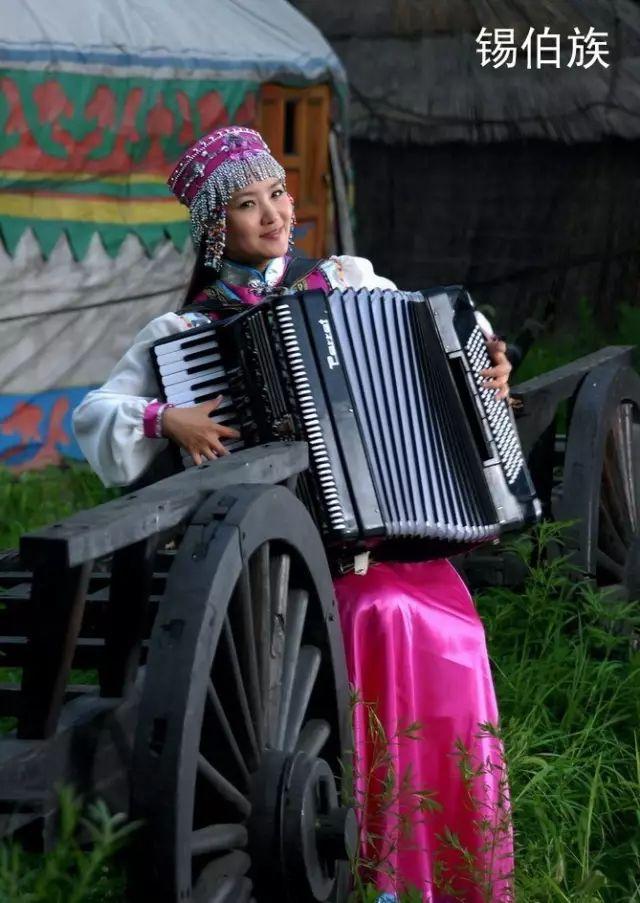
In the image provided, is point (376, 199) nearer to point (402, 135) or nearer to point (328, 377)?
point (402, 135)

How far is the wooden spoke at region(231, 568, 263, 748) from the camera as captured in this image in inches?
100

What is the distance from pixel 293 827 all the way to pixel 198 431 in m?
0.85

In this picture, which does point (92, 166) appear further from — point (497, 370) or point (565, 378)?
point (497, 370)

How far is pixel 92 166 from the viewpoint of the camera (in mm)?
7492

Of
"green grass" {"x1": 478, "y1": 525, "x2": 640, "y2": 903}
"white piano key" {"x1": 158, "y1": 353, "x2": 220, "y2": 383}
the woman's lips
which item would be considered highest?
the woman's lips

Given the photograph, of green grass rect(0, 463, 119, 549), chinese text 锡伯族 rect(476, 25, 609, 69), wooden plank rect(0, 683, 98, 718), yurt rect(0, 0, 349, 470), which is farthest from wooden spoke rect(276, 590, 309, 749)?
chinese text 锡伯族 rect(476, 25, 609, 69)

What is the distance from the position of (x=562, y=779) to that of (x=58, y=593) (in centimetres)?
192

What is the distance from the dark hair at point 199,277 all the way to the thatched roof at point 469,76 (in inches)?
255

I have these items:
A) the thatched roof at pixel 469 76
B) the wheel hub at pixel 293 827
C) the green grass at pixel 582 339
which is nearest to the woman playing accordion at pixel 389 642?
the wheel hub at pixel 293 827

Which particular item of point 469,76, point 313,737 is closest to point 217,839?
point 313,737

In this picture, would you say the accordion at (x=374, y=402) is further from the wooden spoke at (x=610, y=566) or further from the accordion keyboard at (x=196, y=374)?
the wooden spoke at (x=610, y=566)

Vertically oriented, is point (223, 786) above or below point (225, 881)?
above

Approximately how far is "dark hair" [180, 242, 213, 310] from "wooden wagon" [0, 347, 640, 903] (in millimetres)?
638

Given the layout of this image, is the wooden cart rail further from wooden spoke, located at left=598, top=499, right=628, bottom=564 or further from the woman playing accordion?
wooden spoke, located at left=598, top=499, right=628, bottom=564
